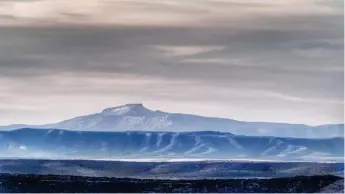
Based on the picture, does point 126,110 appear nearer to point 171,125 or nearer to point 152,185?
point 171,125

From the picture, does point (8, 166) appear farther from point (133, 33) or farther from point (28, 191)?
point (133, 33)

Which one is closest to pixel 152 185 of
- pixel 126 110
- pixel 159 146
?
pixel 159 146

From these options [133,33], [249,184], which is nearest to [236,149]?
[249,184]

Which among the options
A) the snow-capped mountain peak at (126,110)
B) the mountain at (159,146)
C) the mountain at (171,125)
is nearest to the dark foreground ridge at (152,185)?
the mountain at (159,146)

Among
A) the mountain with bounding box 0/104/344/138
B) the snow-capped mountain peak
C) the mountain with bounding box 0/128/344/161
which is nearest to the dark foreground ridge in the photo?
the mountain with bounding box 0/128/344/161

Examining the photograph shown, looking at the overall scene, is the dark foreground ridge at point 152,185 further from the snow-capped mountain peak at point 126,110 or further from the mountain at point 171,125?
the snow-capped mountain peak at point 126,110

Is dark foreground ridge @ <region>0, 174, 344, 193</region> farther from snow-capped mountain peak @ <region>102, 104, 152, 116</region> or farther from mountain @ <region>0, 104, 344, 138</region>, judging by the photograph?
snow-capped mountain peak @ <region>102, 104, 152, 116</region>
